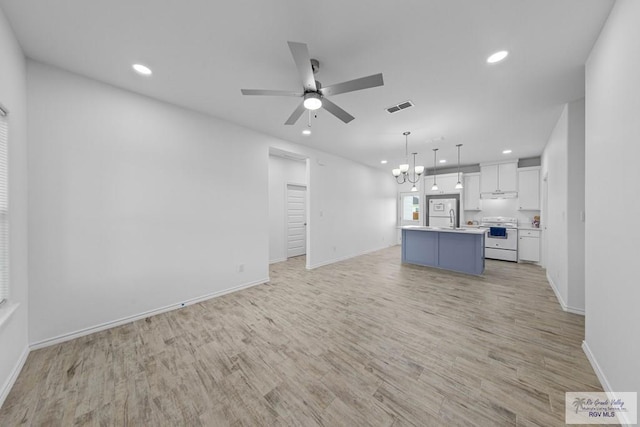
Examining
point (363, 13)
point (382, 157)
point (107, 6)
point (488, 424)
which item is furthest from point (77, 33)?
point (382, 157)

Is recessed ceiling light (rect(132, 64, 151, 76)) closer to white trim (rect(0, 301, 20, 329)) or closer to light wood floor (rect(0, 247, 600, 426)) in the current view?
white trim (rect(0, 301, 20, 329))

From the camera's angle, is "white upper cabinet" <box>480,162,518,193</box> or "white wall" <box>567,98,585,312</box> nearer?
"white wall" <box>567,98,585,312</box>

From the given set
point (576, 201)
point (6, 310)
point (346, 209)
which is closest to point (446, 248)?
point (576, 201)

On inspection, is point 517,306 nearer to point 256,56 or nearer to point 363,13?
point 363,13

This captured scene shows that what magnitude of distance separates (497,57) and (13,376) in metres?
5.17

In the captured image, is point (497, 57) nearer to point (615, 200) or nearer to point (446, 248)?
point (615, 200)

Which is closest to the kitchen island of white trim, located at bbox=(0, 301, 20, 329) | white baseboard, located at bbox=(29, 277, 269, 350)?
white baseboard, located at bbox=(29, 277, 269, 350)

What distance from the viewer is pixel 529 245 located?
5738mm

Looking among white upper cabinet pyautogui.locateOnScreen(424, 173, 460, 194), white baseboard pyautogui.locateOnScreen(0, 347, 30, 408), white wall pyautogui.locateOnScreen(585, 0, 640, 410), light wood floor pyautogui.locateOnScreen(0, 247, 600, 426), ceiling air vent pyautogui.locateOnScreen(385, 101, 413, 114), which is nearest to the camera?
white wall pyautogui.locateOnScreen(585, 0, 640, 410)

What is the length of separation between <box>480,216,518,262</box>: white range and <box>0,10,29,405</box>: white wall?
8.13 metres

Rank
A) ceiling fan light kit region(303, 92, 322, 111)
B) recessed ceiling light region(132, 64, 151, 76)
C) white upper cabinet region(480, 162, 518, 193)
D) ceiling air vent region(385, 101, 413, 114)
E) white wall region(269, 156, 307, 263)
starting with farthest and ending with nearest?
1. white upper cabinet region(480, 162, 518, 193)
2. white wall region(269, 156, 307, 263)
3. ceiling air vent region(385, 101, 413, 114)
4. recessed ceiling light region(132, 64, 151, 76)
5. ceiling fan light kit region(303, 92, 322, 111)

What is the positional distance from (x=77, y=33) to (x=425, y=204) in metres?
8.53

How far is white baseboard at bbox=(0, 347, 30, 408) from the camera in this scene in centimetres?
164

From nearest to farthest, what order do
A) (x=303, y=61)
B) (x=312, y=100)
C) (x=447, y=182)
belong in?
(x=303, y=61)
(x=312, y=100)
(x=447, y=182)
